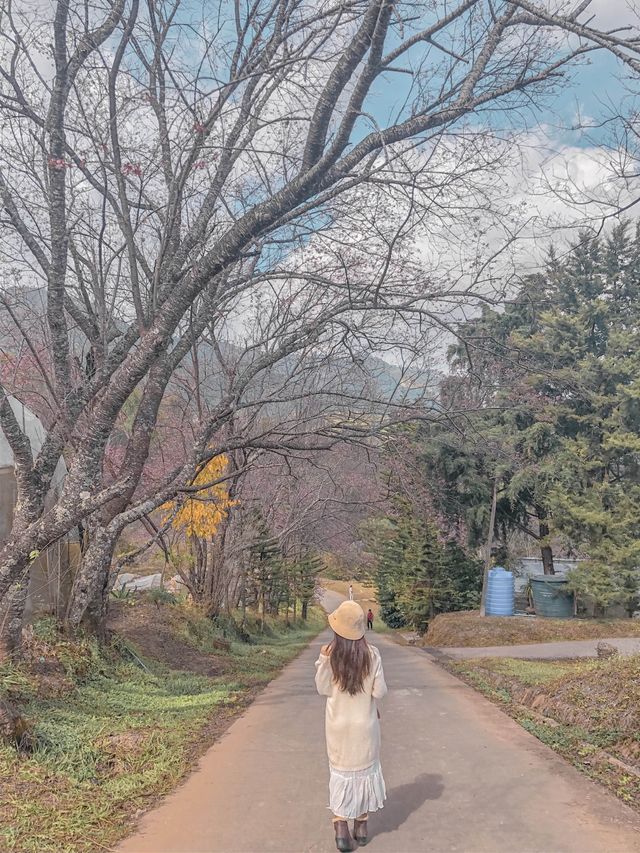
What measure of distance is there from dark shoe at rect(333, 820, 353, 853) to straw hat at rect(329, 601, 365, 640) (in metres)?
1.07

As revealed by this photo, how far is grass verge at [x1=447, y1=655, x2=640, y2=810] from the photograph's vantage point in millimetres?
5402

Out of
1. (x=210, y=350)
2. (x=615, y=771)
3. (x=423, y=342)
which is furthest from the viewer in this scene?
(x=210, y=350)

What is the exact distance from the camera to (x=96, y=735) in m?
5.86

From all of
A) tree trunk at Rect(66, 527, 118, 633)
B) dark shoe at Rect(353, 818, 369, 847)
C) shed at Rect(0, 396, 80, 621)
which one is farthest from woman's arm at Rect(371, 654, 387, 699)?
shed at Rect(0, 396, 80, 621)

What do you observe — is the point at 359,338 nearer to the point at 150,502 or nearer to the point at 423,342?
the point at 423,342

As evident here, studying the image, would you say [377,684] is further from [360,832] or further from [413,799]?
[413,799]

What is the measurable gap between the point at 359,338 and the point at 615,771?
6.40 metres

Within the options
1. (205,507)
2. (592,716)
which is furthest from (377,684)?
(205,507)

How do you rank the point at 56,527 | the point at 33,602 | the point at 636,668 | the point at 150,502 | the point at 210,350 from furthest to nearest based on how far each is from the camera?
the point at 210,350
the point at 33,602
the point at 150,502
the point at 636,668
the point at 56,527

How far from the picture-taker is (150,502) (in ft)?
28.1

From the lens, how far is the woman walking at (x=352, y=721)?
4.09m

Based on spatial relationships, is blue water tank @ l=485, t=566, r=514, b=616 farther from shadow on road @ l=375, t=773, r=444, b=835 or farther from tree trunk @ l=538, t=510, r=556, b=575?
shadow on road @ l=375, t=773, r=444, b=835

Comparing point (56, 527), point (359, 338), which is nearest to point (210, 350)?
point (359, 338)

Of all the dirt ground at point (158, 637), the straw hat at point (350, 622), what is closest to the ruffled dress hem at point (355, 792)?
the straw hat at point (350, 622)
